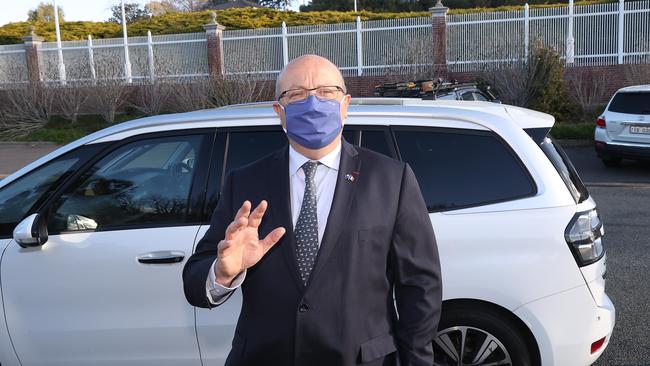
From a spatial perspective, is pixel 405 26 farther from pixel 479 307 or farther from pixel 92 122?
pixel 479 307

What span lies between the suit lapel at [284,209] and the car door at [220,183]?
4.37ft

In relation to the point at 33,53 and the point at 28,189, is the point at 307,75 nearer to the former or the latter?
the point at 28,189

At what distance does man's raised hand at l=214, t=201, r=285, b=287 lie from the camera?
1.78 metres

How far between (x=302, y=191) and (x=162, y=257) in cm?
149

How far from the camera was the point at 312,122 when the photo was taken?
199 cm

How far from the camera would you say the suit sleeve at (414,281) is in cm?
197

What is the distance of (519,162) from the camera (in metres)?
3.26

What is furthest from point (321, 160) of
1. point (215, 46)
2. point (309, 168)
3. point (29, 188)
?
point (215, 46)

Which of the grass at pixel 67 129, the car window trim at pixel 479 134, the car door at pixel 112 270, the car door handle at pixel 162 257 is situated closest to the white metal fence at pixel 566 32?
the grass at pixel 67 129

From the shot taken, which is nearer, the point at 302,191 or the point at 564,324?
the point at 302,191

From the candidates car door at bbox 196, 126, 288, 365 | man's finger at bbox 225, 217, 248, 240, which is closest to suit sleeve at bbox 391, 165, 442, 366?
man's finger at bbox 225, 217, 248, 240

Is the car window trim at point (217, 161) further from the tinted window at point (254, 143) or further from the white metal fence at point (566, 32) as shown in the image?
the white metal fence at point (566, 32)

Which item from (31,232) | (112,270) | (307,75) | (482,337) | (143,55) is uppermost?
(143,55)

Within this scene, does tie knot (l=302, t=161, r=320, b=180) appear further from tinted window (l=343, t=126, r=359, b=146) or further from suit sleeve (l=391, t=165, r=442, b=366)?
tinted window (l=343, t=126, r=359, b=146)
